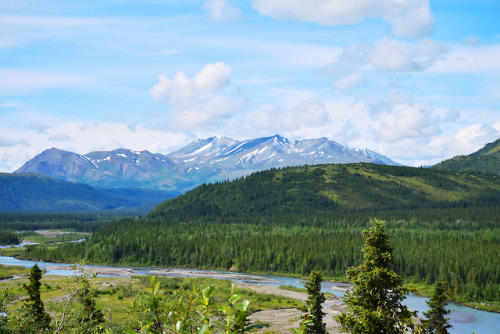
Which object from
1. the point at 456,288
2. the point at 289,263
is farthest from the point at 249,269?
the point at 456,288

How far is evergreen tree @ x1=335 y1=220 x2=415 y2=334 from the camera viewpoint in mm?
30781

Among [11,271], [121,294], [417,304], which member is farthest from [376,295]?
[11,271]

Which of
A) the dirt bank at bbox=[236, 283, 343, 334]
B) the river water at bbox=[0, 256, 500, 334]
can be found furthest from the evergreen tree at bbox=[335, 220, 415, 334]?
the river water at bbox=[0, 256, 500, 334]

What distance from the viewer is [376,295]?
106 ft

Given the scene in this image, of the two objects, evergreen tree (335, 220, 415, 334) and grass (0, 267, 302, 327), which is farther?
grass (0, 267, 302, 327)

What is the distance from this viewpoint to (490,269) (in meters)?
150

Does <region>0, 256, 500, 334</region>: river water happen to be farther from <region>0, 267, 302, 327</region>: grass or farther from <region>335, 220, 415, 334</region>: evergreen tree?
<region>335, 220, 415, 334</region>: evergreen tree

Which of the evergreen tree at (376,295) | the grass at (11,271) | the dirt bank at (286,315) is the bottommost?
the dirt bank at (286,315)

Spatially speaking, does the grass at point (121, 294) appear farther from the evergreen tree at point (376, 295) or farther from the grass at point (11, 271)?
the evergreen tree at point (376, 295)

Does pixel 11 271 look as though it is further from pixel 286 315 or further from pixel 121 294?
pixel 286 315

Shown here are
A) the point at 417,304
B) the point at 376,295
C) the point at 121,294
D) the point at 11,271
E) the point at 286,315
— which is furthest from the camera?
the point at 11,271

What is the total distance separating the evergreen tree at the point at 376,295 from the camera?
30781mm

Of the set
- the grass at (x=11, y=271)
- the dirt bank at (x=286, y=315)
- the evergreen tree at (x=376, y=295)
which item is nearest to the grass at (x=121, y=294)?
the dirt bank at (x=286, y=315)

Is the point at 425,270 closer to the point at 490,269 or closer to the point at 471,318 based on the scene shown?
the point at 490,269
